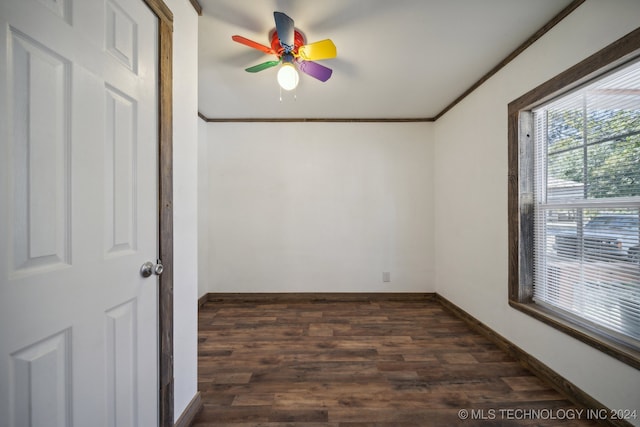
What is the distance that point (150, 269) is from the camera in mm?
1100

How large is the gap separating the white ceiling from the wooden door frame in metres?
0.57

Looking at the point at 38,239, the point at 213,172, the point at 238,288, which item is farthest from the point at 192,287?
the point at 213,172

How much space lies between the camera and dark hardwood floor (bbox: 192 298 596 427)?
148 centimetres

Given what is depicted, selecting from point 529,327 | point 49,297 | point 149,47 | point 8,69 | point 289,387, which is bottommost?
point 289,387

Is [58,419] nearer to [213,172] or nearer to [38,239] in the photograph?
[38,239]

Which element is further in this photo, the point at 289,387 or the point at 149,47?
the point at 289,387

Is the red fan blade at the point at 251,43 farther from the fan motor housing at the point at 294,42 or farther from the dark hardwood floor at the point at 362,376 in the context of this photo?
the dark hardwood floor at the point at 362,376

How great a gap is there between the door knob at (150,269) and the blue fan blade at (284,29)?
1480 mm

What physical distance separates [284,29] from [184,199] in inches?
47.2

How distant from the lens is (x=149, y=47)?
111cm

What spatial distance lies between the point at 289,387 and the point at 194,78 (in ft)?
6.78

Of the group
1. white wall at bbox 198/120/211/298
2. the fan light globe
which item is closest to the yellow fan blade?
the fan light globe

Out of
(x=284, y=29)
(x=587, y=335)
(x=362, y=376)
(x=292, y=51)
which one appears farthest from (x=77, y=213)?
(x=587, y=335)

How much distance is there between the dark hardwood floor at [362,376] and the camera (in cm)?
148
